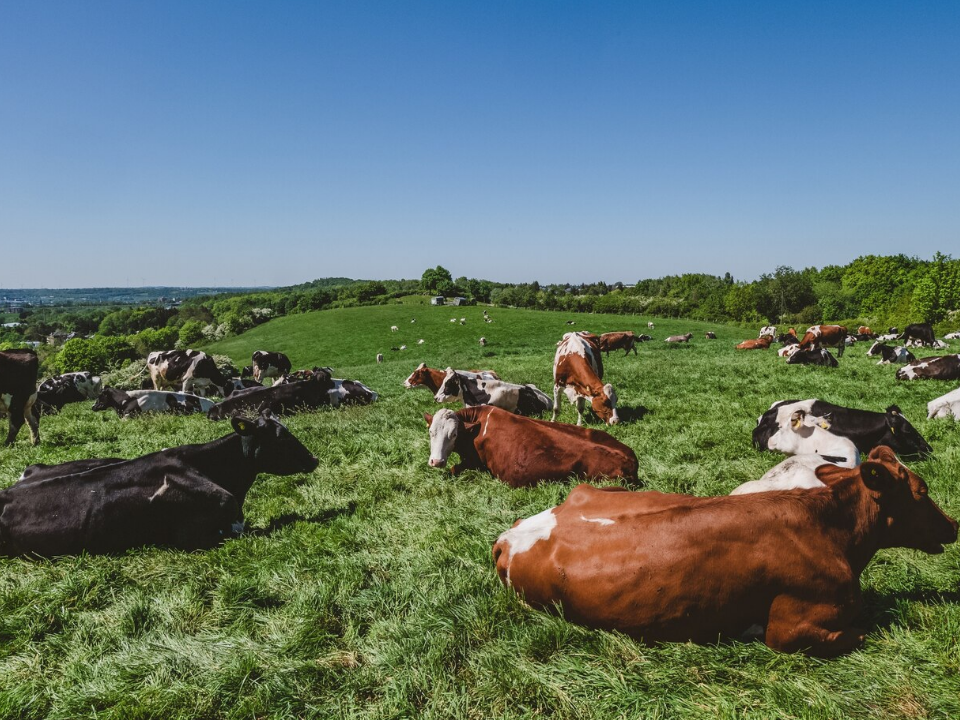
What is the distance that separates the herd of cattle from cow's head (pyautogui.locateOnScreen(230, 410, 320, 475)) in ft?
0.06

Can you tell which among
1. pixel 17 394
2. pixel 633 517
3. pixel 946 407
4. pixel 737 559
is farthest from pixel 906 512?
pixel 17 394

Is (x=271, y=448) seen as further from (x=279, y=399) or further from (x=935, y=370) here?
(x=935, y=370)

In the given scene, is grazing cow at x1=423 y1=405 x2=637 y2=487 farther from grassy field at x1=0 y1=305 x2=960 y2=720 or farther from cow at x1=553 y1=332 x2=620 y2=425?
cow at x1=553 y1=332 x2=620 y2=425

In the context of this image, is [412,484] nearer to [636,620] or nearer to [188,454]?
[188,454]

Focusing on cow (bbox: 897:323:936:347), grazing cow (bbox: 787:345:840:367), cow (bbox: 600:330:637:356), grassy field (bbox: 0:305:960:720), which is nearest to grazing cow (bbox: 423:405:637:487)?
grassy field (bbox: 0:305:960:720)

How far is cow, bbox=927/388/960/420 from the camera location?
8.91 metres

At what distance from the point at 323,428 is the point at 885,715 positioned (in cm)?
876

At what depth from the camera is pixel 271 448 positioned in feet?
19.9

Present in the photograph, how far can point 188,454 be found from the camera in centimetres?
551

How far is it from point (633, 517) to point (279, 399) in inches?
466

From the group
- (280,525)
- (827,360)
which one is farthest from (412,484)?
(827,360)

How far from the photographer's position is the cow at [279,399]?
41.4ft

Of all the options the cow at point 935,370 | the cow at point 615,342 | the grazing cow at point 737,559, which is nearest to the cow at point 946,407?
the cow at point 935,370

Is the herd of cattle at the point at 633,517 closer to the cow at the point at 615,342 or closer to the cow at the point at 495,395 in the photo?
the cow at the point at 495,395
